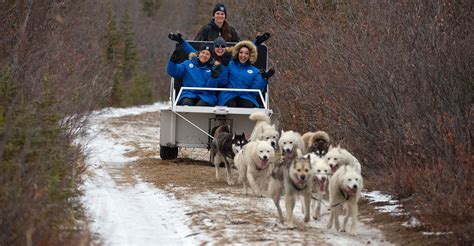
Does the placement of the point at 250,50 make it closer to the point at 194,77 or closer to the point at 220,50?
the point at 220,50

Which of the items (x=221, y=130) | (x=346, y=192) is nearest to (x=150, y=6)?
(x=221, y=130)

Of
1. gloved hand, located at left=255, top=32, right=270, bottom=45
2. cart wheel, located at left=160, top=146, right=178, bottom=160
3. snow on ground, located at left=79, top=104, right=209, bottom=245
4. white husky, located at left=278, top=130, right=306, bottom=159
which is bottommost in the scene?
snow on ground, located at left=79, top=104, right=209, bottom=245

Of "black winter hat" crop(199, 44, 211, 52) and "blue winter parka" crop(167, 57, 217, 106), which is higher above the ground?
"black winter hat" crop(199, 44, 211, 52)

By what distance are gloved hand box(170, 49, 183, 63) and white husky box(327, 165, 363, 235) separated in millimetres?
6108

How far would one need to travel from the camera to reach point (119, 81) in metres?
47.8

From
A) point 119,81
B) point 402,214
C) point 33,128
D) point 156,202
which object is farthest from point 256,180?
point 119,81

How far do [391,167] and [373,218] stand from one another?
1.21 metres

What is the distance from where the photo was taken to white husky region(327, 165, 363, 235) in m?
9.23

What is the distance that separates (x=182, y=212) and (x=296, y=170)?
5.35ft

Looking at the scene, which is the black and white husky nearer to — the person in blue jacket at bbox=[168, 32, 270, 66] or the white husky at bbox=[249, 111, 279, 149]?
the white husky at bbox=[249, 111, 279, 149]

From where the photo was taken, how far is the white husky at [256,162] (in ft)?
37.2

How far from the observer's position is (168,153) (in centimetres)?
1577

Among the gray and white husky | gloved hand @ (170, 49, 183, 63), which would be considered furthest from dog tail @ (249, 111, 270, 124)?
the gray and white husky

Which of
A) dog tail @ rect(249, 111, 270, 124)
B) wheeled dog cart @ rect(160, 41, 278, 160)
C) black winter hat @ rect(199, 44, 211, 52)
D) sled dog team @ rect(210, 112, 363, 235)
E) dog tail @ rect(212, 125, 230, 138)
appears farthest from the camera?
black winter hat @ rect(199, 44, 211, 52)
